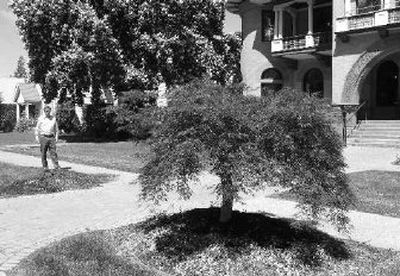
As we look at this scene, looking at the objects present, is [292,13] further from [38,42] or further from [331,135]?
[331,135]

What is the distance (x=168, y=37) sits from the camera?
2816cm

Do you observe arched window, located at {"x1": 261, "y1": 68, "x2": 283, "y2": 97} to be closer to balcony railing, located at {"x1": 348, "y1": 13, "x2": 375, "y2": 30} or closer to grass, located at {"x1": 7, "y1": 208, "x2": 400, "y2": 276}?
balcony railing, located at {"x1": 348, "y1": 13, "x2": 375, "y2": 30}

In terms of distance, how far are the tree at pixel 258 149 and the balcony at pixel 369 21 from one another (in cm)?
1939

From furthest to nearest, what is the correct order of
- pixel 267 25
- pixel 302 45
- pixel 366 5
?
pixel 267 25 < pixel 302 45 < pixel 366 5

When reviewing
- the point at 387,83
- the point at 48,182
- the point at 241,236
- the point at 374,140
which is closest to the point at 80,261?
the point at 241,236

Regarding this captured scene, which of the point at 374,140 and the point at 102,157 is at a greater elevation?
the point at 374,140

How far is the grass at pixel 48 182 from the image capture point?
12.1 metres

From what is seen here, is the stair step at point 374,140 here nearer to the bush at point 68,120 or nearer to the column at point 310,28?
the column at point 310,28

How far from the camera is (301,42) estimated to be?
29.3m

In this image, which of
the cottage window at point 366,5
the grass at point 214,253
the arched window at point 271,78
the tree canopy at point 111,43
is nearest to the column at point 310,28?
the cottage window at point 366,5

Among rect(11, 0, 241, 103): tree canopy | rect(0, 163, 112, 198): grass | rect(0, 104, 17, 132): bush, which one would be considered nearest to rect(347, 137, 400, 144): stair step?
rect(11, 0, 241, 103): tree canopy

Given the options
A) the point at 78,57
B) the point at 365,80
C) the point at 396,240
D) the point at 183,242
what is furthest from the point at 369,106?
the point at 183,242

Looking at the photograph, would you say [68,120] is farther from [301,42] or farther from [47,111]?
[47,111]

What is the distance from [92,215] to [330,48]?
819 inches
